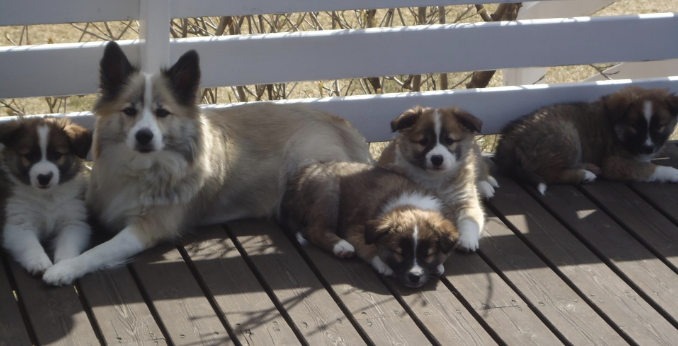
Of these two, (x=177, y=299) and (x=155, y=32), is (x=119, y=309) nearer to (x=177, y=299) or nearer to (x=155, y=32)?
(x=177, y=299)

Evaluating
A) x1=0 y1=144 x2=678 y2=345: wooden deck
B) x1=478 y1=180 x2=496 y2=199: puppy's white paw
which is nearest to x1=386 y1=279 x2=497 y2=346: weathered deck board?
x1=0 y1=144 x2=678 y2=345: wooden deck

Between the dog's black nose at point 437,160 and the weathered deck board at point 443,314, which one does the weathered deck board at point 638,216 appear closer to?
the dog's black nose at point 437,160

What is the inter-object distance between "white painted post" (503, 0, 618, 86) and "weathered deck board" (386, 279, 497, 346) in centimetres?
270

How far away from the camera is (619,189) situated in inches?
176

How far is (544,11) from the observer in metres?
5.58

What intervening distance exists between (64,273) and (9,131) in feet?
2.52

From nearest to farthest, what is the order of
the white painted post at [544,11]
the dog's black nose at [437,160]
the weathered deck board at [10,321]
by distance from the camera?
the weathered deck board at [10,321] < the dog's black nose at [437,160] < the white painted post at [544,11]

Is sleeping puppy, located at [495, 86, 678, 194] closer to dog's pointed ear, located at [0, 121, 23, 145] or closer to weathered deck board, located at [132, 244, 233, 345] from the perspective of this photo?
weathered deck board, located at [132, 244, 233, 345]

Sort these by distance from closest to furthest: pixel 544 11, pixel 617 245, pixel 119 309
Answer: pixel 119 309 < pixel 617 245 < pixel 544 11

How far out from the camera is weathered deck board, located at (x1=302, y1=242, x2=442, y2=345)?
124 inches

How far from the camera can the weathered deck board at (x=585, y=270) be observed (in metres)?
3.26

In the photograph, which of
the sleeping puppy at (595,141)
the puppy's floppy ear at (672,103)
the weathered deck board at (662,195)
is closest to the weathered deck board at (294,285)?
the sleeping puppy at (595,141)

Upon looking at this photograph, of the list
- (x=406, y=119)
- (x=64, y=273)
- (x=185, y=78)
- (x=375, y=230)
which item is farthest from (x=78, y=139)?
(x=406, y=119)

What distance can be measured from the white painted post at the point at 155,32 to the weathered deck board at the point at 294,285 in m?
1.02
